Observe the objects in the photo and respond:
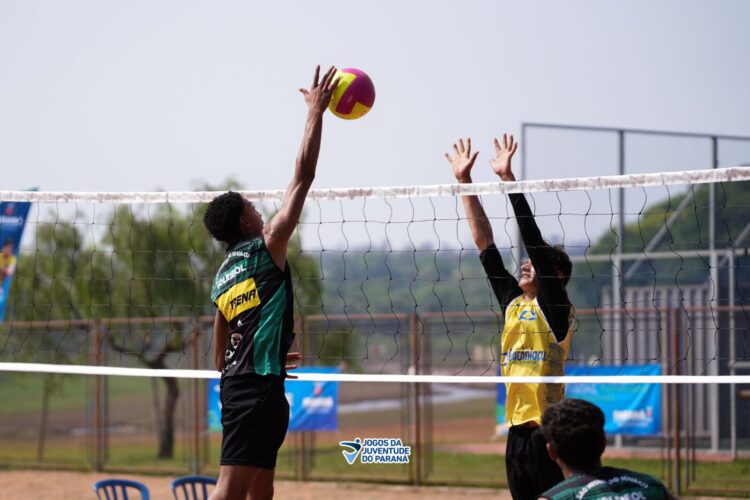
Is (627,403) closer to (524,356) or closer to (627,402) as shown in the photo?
(627,402)

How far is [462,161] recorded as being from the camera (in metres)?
6.68

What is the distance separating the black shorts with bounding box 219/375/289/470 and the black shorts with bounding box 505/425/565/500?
132cm

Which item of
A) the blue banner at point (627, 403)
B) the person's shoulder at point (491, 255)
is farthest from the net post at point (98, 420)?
the person's shoulder at point (491, 255)

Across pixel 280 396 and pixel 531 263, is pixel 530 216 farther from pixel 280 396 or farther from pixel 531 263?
pixel 280 396

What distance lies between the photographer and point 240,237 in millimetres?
5637

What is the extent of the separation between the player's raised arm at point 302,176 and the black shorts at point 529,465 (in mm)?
1672

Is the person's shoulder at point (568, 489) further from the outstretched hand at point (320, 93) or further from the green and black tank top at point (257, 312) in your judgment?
the outstretched hand at point (320, 93)

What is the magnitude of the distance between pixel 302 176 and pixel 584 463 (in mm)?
2261

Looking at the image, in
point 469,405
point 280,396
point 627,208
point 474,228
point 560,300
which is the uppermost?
point 627,208

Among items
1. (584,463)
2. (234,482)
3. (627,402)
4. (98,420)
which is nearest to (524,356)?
(234,482)

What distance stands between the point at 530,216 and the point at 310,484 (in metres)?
9.63

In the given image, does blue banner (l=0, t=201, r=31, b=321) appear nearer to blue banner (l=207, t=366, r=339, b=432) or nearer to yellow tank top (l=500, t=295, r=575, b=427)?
blue banner (l=207, t=366, r=339, b=432)

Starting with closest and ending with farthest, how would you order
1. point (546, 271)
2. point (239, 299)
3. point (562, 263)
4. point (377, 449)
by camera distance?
point (239, 299) < point (546, 271) < point (562, 263) < point (377, 449)

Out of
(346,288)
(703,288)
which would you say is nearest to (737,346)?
(703,288)
